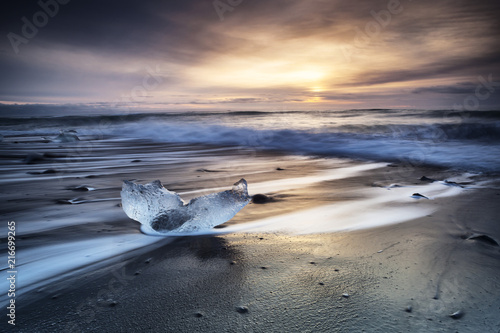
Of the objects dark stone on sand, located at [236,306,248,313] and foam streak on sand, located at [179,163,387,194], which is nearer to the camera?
dark stone on sand, located at [236,306,248,313]

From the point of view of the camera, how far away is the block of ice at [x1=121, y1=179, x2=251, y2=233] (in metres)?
2.04

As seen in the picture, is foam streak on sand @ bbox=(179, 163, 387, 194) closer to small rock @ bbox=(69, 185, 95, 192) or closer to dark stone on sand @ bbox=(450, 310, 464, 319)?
small rock @ bbox=(69, 185, 95, 192)

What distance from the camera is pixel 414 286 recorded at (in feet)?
4.48

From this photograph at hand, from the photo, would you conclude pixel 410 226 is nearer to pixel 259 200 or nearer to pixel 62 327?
pixel 259 200

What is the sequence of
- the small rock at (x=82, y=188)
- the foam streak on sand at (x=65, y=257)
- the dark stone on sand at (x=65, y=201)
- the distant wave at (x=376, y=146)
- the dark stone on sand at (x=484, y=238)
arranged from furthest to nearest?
1. the distant wave at (x=376, y=146)
2. the small rock at (x=82, y=188)
3. the dark stone on sand at (x=65, y=201)
4. the dark stone on sand at (x=484, y=238)
5. the foam streak on sand at (x=65, y=257)

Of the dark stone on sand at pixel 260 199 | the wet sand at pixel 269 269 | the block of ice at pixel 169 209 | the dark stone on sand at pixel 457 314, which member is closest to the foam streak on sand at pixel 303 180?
the dark stone on sand at pixel 260 199

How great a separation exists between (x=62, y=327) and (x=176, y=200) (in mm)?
1040

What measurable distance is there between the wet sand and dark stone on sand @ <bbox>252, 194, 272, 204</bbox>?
A: 0.09 meters

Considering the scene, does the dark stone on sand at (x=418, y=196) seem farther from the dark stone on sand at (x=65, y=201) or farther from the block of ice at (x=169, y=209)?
the dark stone on sand at (x=65, y=201)

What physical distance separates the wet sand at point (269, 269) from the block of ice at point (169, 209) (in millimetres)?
106

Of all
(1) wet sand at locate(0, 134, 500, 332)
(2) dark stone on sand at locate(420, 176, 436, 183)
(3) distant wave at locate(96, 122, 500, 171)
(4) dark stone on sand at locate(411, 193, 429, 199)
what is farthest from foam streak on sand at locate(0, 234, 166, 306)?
(3) distant wave at locate(96, 122, 500, 171)

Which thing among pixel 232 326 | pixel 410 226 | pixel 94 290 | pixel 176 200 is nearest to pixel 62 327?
pixel 94 290

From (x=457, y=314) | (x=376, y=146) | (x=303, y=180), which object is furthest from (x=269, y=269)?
(x=376, y=146)

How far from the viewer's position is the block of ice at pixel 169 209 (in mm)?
2037
